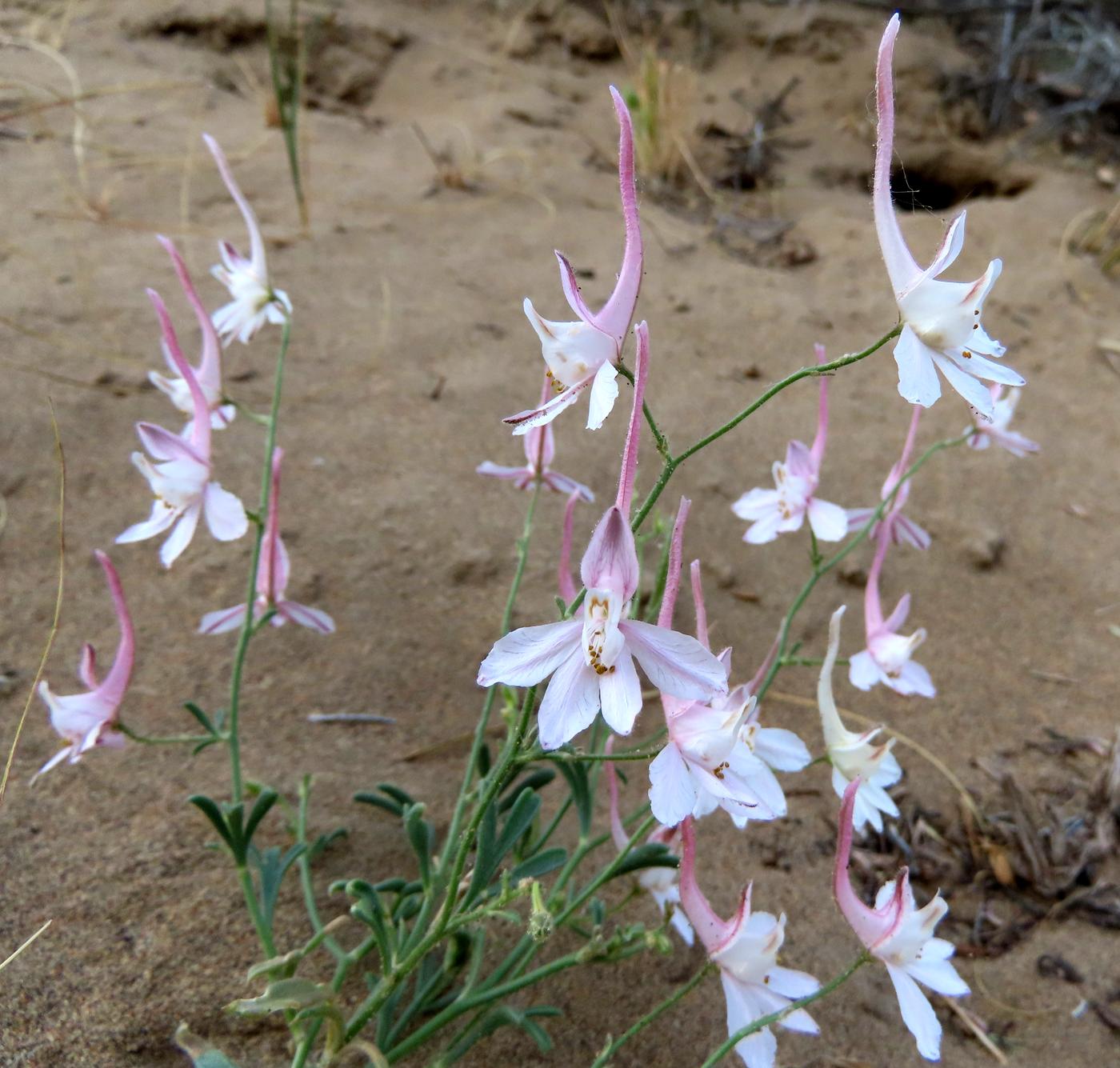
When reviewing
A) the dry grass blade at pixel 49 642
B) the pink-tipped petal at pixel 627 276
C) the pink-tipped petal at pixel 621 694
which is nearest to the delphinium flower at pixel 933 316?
the pink-tipped petal at pixel 627 276

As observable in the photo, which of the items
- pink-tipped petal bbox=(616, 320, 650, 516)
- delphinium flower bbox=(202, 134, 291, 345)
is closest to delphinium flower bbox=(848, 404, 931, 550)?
pink-tipped petal bbox=(616, 320, 650, 516)

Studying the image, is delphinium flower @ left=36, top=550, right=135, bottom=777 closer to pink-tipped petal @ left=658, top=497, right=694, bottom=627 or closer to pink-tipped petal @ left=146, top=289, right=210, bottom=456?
pink-tipped petal @ left=146, top=289, right=210, bottom=456

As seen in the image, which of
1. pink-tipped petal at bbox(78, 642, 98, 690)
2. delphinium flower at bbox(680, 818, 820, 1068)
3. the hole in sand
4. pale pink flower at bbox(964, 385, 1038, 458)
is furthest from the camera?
the hole in sand

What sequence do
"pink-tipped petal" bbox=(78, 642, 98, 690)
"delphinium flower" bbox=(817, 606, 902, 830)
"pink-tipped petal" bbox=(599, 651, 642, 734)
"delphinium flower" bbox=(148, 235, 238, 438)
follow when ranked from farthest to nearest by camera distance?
"delphinium flower" bbox=(148, 235, 238, 438) → "pink-tipped petal" bbox=(78, 642, 98, 690) → "delphinium flower" bbox=(817, 606, 902, 830) → "pink-tipped petal" bbox=(599, 651, 642, 734)

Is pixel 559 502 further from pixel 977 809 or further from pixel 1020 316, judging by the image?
pixel 1020 316

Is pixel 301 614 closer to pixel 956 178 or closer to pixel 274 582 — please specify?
pixel 274 582
